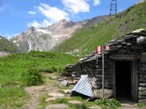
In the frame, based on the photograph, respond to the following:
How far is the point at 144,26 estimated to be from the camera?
47406 mm

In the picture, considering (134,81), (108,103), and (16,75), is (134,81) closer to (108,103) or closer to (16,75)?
(108,103)

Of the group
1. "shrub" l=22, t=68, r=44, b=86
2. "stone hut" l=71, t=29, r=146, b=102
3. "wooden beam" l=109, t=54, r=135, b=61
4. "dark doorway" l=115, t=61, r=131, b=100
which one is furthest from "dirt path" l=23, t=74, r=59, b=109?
"dark doorway" l=115, t=61, r=131, b=100

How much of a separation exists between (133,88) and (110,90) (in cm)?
125

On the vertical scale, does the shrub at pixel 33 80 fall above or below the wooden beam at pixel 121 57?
below

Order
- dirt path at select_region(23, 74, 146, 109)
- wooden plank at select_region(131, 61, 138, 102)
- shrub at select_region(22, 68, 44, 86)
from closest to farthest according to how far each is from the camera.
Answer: dirt path at select_region(23, 74, 146, 109) < wooden plank at select_region(131, 61, 138, 102) < shrub at select_region(22, 68, 44, 86)

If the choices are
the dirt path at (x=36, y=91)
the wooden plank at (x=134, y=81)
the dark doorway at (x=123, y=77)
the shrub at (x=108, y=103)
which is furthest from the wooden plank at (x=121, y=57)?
the dirt path at (x=36, y=91)

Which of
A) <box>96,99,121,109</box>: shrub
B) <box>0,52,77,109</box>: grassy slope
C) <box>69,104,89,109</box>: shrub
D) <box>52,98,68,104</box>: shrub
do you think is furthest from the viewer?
<box>0,52,77,109</box>: grassy slope

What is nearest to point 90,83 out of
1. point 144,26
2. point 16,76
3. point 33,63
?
point 16,76

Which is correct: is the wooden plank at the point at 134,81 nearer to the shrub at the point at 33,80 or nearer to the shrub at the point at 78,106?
the shrub at the point at 78,106

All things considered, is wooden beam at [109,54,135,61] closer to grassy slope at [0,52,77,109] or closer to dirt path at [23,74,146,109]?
dirt path at [23,74,146,109]

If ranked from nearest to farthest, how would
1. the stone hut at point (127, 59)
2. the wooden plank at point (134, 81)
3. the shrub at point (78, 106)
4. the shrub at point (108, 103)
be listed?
1. the shrub at point (78, 106)
2. the shrub at point (108, 103)
3. the stone hut at point (127, 59)
4. the wooden plank at point (134, 81)

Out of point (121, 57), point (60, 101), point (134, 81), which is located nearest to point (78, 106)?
point (60, 101)

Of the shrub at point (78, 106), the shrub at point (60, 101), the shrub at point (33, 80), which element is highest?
the shrub at point (33, 80)

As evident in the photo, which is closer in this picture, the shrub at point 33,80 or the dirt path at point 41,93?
the dirt path at point 41,93
